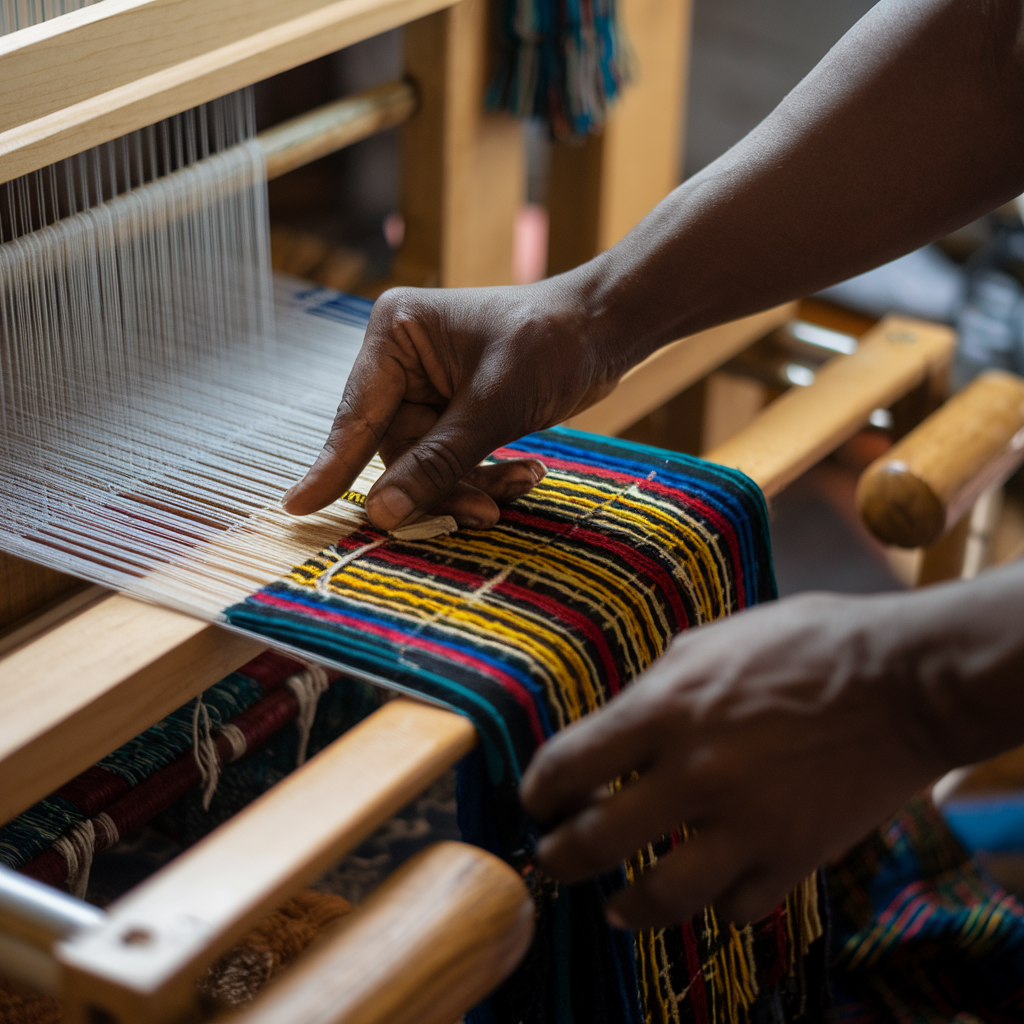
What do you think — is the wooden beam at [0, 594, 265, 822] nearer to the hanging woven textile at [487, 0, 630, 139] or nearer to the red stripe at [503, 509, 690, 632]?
the red stripe at [503, 509, 690, 632]

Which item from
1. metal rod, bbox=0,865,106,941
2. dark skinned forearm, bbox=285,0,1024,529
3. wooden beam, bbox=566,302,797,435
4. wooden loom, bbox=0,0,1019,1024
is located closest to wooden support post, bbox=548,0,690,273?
wooden loom, bbox=0,0,1019,1024

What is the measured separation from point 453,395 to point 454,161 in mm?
565

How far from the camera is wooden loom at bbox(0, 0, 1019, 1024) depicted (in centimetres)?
57

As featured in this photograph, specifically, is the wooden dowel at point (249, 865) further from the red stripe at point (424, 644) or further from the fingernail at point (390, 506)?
the fingernail at point (390, 506)

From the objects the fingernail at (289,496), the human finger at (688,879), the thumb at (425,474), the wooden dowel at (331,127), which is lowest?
the human finger at (688,879)

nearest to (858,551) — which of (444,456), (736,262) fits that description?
(736,262)

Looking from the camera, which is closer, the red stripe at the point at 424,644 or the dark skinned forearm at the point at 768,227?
the red stripe at the point at 424,644

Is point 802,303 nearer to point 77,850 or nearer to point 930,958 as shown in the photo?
point 930,958

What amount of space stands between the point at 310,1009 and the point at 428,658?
0.24 metres

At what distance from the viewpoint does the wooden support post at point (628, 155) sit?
63.3 inches

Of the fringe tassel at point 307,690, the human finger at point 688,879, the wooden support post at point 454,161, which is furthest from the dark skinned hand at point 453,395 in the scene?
the wooden support post at point 454,161

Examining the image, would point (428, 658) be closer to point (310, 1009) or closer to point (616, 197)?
point (310, 1009)

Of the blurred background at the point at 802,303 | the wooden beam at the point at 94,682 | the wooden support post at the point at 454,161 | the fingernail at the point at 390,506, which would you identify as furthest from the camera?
the blurred background at the point at 802,303

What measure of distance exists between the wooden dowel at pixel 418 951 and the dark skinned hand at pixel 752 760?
1.6 inches
